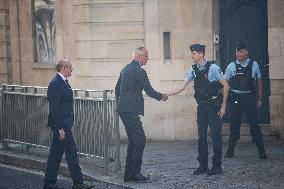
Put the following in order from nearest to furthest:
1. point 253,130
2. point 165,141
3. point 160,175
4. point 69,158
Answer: point 69,158 < point 160,175 < point 253,130 < point 165,141

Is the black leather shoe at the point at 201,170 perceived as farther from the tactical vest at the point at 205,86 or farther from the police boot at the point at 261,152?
the police boot at the point at 261,152

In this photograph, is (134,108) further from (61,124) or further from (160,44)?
(160,44)

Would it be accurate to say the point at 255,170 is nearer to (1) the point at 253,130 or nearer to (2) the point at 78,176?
(1) the point at 253,130

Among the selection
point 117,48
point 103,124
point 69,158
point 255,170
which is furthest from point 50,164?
point 117,48

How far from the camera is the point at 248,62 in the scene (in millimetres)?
11570

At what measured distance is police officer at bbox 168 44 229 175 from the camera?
10.0 meters

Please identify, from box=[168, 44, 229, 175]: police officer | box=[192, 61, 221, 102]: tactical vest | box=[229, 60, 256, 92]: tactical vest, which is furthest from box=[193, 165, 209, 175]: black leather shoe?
box=[229, 60, 256, 92]: tactical vest

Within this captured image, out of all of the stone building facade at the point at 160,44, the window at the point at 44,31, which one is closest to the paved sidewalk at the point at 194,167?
the stone building facade at the point at 160,44

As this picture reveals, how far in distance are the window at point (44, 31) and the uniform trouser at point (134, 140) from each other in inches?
A: 285

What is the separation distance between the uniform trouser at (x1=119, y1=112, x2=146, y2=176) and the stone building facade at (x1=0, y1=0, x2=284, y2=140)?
13.8 ft

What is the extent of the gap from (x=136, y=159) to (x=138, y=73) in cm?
124

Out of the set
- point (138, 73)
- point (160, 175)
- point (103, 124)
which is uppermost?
point (138, 73)

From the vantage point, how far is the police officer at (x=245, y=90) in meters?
11.5

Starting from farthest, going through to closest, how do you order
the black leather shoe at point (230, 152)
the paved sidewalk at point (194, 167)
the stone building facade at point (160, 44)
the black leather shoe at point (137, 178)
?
the stone building facade at point (160, 44)
the black leather shoe at point (230, 152)
the black leather shoe at point (137, 178)
the paved sidewalk at point (194, 167)
